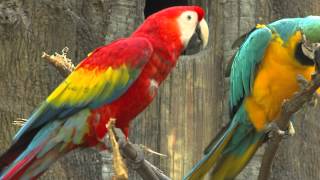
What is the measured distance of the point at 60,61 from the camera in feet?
8.21

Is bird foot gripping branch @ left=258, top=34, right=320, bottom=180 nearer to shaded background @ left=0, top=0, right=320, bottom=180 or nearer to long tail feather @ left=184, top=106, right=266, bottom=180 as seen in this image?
long tail feather @ left=184, top=106, right=266, bottom=180

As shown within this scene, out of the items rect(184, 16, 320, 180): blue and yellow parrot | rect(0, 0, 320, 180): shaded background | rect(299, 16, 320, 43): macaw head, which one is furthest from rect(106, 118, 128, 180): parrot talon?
rect(0, 0, 320, 180): shaded background

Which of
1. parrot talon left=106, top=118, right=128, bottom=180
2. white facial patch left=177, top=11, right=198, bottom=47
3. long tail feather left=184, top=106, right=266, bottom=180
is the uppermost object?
white facial patch left=177, top=11, right=198, bottom=47

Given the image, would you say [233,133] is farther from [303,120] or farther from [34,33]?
[34,33]

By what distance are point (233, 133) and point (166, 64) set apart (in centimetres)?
52

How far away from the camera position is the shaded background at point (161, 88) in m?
2.96

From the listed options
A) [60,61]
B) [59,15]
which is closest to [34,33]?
[59,15]

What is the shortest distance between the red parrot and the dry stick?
1.27ft

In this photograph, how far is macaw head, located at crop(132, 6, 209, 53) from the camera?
2.39 meters

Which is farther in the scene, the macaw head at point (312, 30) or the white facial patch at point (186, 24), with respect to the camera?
the macaw head at point (312, 30)

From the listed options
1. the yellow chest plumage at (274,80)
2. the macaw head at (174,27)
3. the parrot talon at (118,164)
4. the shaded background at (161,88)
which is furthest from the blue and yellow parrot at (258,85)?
the parrot talon at (118,164)

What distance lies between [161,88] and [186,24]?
0.74m

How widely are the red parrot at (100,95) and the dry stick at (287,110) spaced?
1.27ft

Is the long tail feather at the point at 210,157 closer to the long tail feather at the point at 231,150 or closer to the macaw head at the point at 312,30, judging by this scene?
the long tail feather at the point at 231,150
